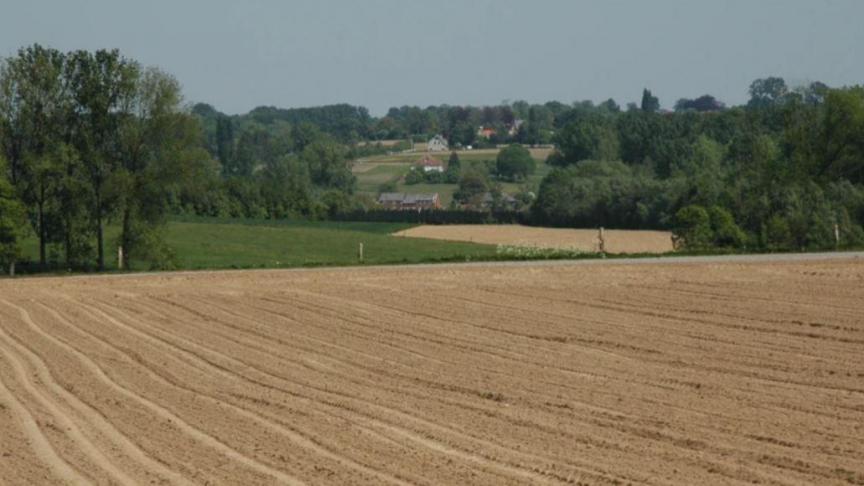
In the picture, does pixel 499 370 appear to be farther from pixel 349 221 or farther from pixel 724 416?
pixel 349 221

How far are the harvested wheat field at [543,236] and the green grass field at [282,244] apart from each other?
236cm

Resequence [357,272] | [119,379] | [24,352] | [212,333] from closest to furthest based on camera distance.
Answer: [119,379], [24,352], [212,333], [357,272]

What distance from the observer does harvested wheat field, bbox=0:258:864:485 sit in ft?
48.6

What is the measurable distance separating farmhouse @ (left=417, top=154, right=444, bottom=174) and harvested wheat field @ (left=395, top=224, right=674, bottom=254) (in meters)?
79.6

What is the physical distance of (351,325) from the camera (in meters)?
30.1

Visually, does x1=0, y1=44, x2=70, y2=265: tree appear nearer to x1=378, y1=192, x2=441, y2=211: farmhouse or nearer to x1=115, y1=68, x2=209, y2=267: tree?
x1=115, y1=68, x2=209, y2=267: tree

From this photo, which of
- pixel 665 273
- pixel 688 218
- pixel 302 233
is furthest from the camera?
pixel 302 233

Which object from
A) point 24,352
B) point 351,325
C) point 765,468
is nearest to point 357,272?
point 351,325

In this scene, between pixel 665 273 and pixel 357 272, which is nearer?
pixel 665 273

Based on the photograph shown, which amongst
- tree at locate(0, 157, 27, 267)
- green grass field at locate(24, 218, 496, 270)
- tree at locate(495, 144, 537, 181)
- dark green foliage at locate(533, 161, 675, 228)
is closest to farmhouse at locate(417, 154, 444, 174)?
tree at locate(495, 144, 537, 181)

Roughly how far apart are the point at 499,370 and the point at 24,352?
9254 mm

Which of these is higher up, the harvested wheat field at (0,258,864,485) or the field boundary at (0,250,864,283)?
the field boundary at (0,250,864,283)

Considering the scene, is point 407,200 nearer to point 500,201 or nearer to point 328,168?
point 328,168

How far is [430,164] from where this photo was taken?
18750 centimetres
